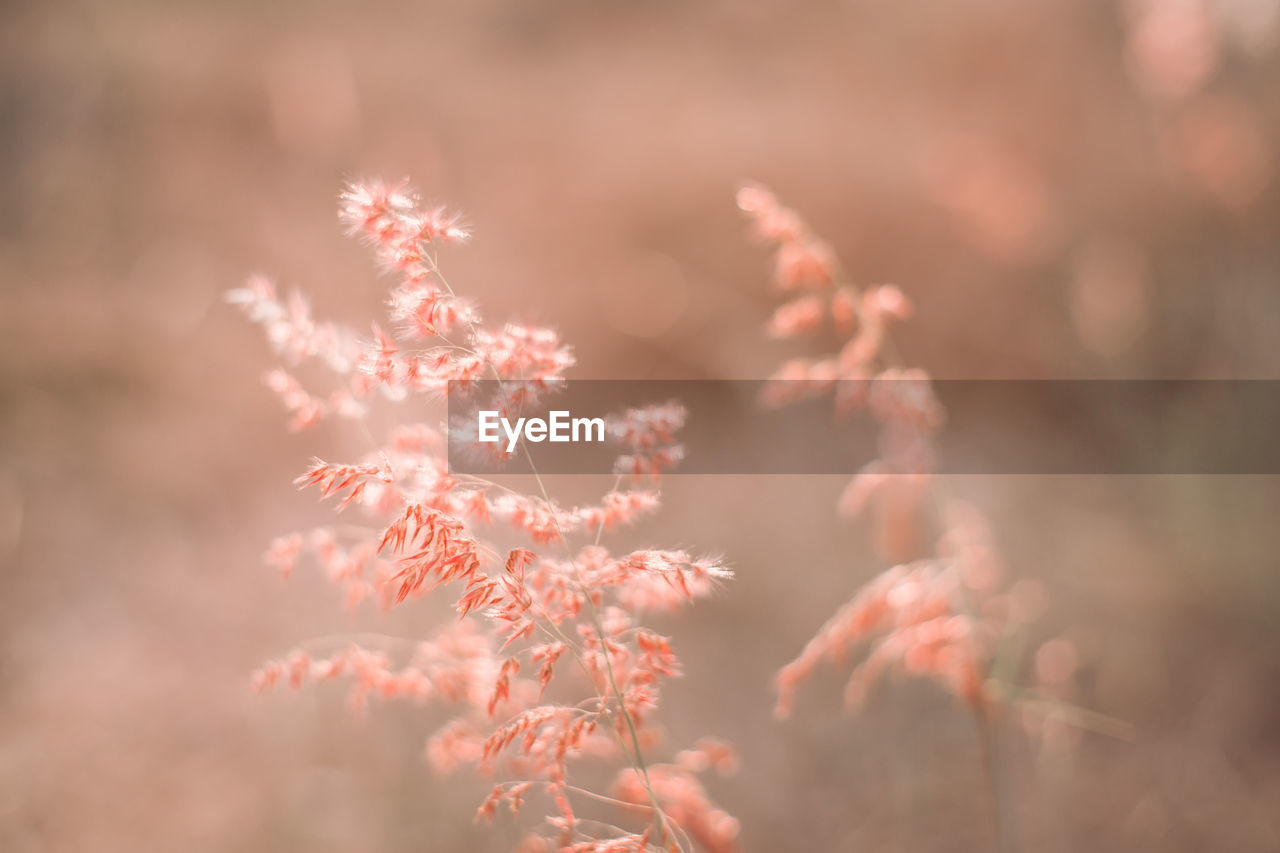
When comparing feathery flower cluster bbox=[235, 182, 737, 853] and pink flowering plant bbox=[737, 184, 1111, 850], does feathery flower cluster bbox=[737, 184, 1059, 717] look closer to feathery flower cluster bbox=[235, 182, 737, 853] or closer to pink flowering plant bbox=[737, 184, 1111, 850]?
pink flowering plant bbox=[737, 184, 1111, 850]

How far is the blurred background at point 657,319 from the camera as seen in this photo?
6.05ft

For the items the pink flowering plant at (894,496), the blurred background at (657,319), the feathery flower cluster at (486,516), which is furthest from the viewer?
the blurred background at (657,319)

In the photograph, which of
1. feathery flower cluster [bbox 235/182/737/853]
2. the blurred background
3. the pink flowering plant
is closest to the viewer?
feathery flower cluster [bbox 235/182/737/853]

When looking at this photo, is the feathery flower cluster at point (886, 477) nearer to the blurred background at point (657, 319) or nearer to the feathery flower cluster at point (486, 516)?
the feathery flower cluster at point (486, 516)

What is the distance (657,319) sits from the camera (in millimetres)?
2926

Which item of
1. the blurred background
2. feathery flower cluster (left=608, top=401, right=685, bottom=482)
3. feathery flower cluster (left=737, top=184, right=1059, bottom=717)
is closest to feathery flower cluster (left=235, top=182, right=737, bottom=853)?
feathery flower cluster (left=608, top=401, right=685, bottom=482)

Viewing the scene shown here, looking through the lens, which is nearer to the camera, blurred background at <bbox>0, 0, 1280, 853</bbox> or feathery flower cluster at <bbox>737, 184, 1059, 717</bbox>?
feathery flower cluster at <bbox>737, 184, 1059, 717</bbox>

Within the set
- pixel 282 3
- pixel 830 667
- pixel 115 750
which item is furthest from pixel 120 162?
pixel 830 667

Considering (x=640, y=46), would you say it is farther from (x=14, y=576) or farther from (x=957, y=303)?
(x=14, y=576)

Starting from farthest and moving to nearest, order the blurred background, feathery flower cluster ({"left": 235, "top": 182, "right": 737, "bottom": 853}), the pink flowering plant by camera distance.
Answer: the blurred background < the pink flowering plant < feathery flower cluster ({"left": 235, "top": 182, "right": 737, "bottom": 853})

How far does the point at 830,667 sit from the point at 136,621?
225 cm

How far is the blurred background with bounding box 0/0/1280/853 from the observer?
1844 millimetres

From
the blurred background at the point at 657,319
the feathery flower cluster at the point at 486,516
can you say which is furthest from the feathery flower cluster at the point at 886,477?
the blurred background at the point at 657,319

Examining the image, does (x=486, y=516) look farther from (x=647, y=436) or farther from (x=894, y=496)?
(x=894, y=496)
